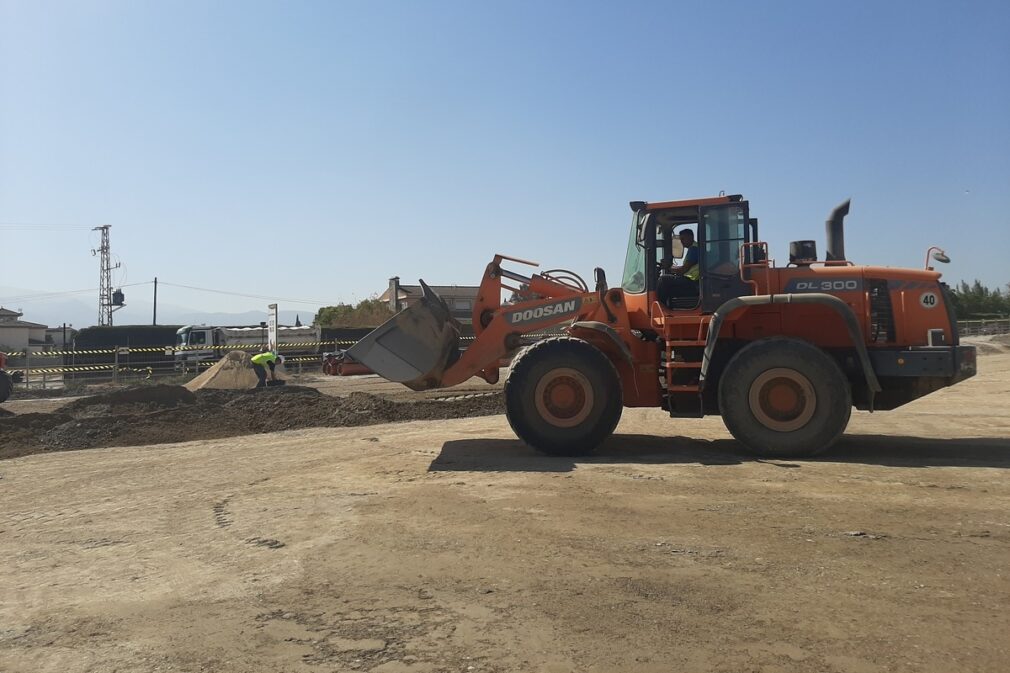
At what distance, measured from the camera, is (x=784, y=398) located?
8398mm

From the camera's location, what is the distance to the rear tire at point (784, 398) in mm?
8227

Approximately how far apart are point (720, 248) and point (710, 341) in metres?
1.26

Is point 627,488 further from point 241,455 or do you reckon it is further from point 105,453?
point 105,453

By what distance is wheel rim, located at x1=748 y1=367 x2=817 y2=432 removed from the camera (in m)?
8.32

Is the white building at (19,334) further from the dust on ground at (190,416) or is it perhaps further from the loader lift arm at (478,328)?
the loader lift arm at (478,328)

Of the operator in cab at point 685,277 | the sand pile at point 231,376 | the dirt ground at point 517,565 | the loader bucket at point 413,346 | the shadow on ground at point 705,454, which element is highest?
the operator in cab at point 685,277

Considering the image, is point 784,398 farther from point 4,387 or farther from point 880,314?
point 4,387

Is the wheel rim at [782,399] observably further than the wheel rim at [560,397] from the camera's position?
No

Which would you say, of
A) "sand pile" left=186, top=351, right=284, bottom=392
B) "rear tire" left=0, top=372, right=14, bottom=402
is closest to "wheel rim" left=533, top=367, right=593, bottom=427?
"sand pile" left=186, top=351, right=284, bottom=392

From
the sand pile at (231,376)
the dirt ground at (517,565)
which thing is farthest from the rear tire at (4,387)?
the dirt ground at (517,565)

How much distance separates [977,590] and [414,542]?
3.58m

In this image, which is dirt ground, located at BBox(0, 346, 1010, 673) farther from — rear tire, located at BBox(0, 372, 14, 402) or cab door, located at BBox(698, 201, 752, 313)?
rear tire, located at BBox(0, 372, 14, 402)

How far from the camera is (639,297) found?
954 centimetres

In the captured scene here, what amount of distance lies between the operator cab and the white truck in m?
23.0
